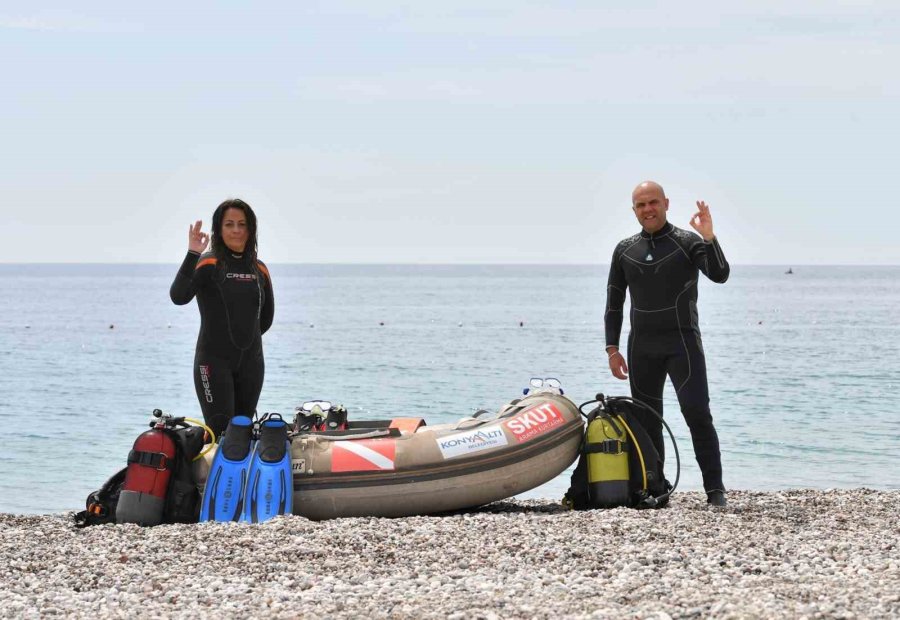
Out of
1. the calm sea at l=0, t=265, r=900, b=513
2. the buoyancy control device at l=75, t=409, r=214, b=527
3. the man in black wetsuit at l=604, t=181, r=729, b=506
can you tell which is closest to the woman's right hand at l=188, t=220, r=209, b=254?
the buoyancy control device at l=75, t=409, r=214, b=527

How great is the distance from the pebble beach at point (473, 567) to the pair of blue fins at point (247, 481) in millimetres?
221

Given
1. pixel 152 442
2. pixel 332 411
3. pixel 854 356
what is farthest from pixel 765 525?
pixel 854 356

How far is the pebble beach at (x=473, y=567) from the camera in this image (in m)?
4.05

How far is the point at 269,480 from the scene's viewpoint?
5.95 metres

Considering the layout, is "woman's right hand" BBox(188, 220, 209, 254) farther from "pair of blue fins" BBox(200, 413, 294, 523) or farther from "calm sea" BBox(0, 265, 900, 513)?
"calm sea" BBox(0, 265, 900, 513)

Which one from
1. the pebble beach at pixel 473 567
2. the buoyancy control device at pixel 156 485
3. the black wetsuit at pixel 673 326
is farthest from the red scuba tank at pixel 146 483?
the black wetsuit at pixel 673 326

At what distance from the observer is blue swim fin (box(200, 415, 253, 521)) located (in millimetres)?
5910

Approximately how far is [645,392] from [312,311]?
51.0 meters

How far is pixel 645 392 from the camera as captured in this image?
653 centimetres

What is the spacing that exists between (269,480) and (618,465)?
6.43 ft

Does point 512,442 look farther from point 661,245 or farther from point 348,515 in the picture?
point 661,245

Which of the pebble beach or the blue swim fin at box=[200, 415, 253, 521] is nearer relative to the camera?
the pebble beach

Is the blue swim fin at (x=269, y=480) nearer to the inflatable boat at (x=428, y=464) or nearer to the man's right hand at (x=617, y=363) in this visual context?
the inflatable boat at (x=428, y=464)

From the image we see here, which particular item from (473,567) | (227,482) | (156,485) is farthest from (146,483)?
(473,567)
